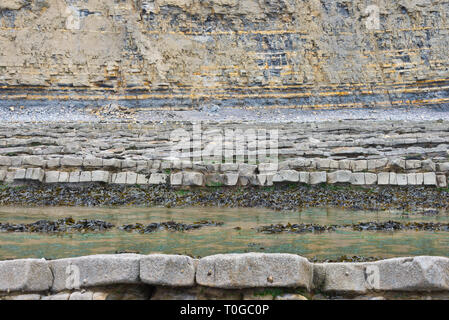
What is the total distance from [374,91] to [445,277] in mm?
27531

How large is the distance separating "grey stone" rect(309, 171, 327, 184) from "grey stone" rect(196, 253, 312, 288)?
251 inches

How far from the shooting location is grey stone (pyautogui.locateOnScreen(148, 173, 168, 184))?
10.1 metres

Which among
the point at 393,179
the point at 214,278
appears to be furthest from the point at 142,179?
the point at 214,278

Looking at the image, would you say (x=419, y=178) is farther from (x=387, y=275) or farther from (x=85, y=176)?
(x=85, y=176)

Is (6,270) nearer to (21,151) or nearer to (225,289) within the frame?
(225,289)

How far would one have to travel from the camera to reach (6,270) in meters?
3.49

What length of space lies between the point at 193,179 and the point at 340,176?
3.15 meters

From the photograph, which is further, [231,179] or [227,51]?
[227,51]

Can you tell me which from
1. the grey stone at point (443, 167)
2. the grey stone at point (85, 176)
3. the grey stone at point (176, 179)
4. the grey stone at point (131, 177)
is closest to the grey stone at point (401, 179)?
the grey stone at point (443, 167)

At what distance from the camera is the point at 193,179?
32.5ft

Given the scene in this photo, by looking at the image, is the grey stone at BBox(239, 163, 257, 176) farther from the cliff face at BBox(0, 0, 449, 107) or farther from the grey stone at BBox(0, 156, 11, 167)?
the cliff face at BBox(0, 0, 449, 107)

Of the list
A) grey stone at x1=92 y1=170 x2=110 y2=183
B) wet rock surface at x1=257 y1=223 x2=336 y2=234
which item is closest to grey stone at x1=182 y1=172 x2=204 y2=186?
grey stone at x1=92 y1=170 x2=110 y2=183
